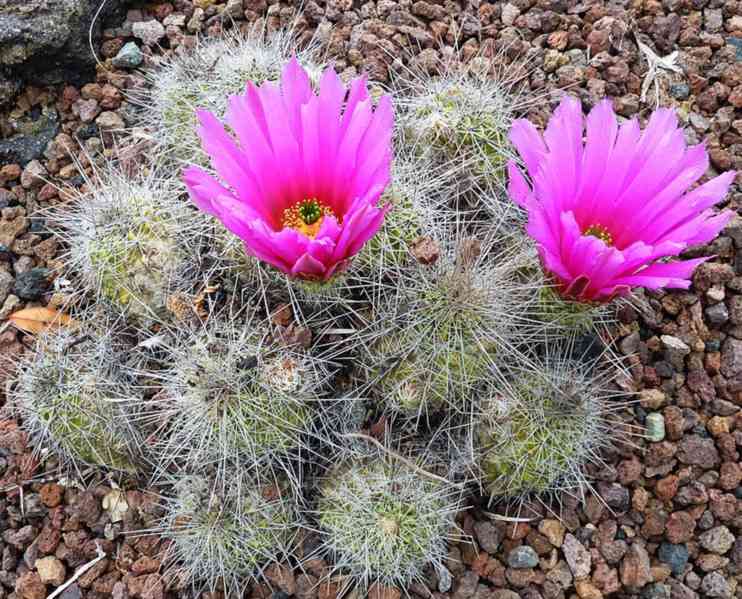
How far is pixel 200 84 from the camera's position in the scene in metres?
2.48

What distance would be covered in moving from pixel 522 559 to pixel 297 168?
51.5 inches

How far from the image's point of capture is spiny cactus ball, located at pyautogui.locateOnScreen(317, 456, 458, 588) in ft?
6.46

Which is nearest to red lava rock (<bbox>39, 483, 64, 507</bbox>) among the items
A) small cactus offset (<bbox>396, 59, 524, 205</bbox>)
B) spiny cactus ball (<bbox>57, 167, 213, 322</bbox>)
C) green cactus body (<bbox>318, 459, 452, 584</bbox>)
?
spiny cactus ball (<bbox>57, 167, 213, 322</bbox>)

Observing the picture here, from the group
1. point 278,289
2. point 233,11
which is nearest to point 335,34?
point 233,11

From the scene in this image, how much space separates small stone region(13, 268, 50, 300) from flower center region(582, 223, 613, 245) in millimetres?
1823

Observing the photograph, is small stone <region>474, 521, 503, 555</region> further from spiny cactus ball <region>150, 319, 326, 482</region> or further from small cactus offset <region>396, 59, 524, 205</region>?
small cactus offset <region>396, 59, 524, 205</region>

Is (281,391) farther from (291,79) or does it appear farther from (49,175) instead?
(49,175)

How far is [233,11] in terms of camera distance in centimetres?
314

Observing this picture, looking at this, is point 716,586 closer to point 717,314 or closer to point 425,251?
point 717,314

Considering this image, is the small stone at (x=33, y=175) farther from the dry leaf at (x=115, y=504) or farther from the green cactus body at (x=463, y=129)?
the green cactus body at (x=463, y=129)

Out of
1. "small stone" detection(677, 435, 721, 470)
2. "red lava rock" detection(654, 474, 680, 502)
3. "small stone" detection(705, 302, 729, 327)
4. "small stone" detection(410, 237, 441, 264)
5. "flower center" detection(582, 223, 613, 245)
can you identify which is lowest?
"red lava rock" detection(654, 474, 680, 502)

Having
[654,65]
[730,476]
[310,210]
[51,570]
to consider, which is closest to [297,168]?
[310,210]

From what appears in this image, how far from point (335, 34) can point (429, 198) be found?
3.69 ft

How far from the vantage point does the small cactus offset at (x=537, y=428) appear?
2027 mm
